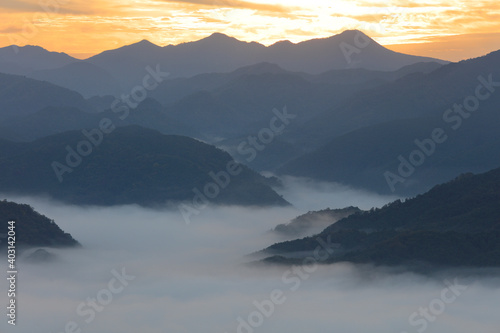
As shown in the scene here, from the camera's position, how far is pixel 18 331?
131 metres

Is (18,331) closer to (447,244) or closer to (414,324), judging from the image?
(414,324)

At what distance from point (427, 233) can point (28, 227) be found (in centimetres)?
9059

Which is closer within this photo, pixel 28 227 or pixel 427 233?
pixel 427 233

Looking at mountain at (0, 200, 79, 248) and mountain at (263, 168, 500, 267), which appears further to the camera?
mountain at (0, 200, 79, 248)

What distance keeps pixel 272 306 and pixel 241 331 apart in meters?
12.6

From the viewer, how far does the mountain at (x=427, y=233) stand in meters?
143

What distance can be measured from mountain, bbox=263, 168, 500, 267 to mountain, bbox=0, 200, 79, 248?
51073 mm

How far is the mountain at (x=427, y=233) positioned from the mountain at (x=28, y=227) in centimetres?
5107

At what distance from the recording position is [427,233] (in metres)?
147

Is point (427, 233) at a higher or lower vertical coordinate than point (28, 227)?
lower

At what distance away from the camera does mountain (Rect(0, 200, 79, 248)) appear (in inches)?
7082

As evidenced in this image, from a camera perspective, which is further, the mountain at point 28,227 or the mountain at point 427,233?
the mountain at point 28,227

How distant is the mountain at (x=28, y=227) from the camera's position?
590 ft

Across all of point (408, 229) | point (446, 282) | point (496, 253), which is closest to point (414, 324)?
point (446, 282)
